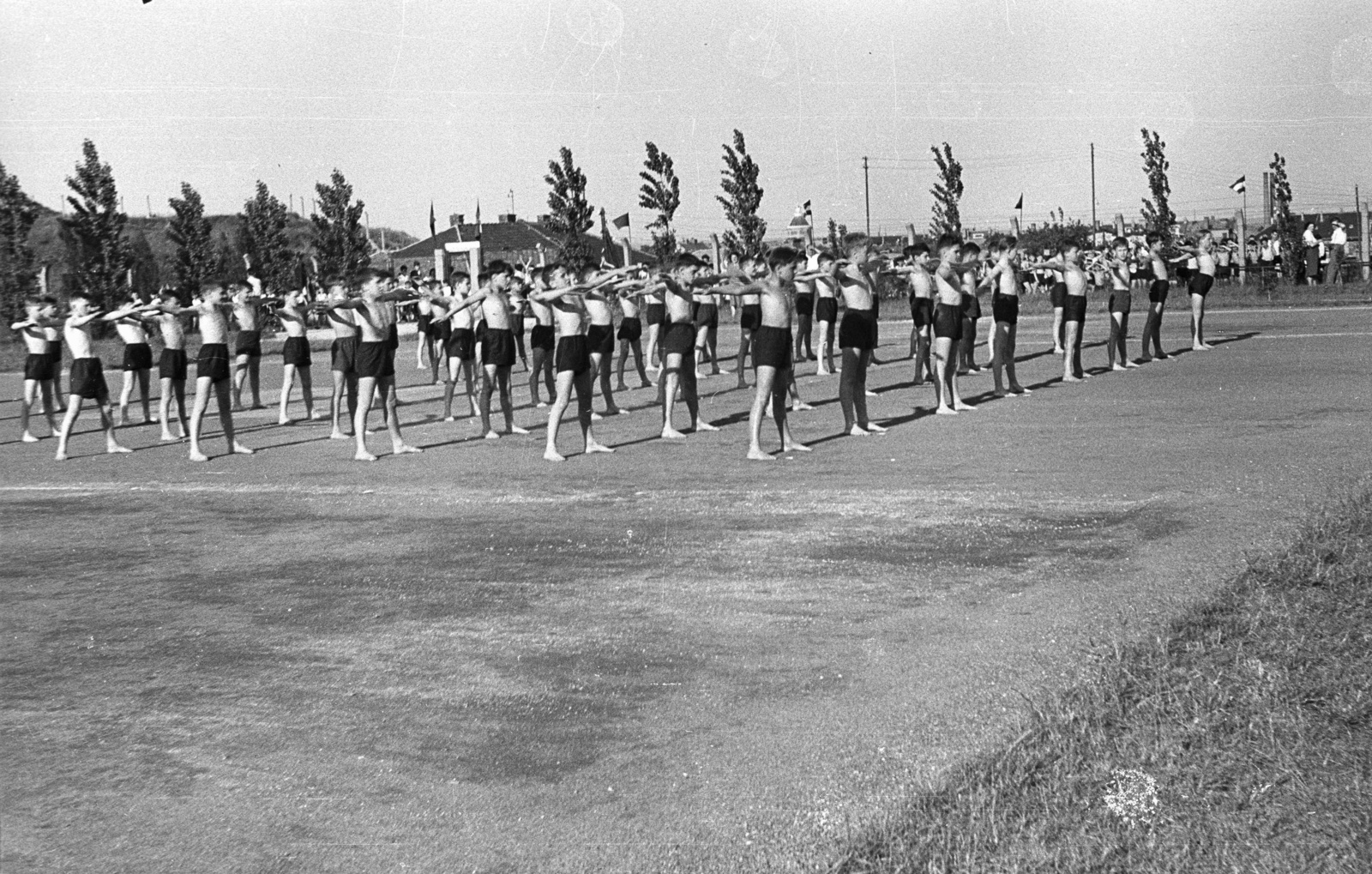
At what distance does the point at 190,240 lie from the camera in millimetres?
51062

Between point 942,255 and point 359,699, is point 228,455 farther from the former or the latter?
point 359,699

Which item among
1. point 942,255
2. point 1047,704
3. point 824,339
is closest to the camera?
point 1047,704

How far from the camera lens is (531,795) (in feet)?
17.9

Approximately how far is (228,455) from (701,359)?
1118cm

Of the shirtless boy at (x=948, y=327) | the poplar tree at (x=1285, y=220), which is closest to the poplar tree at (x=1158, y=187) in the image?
the poplar tree at (x=1285, y=220)

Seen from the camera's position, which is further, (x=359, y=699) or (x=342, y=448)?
(x=342, y=448)

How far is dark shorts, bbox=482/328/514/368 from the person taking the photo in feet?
58.0

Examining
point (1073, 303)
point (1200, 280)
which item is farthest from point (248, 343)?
point (1200, 280)

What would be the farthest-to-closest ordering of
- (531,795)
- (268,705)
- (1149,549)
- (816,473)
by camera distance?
(816,473) < (1149,549) < (268,705) < (531,795)

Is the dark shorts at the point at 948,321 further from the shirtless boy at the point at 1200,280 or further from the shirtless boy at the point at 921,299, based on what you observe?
the shirtless boy at the point at 1200,280

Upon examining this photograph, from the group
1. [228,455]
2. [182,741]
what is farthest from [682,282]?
[182,741]

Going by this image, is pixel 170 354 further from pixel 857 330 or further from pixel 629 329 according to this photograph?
pixel 857 330

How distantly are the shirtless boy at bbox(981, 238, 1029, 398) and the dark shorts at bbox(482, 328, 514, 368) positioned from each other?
6407 mm

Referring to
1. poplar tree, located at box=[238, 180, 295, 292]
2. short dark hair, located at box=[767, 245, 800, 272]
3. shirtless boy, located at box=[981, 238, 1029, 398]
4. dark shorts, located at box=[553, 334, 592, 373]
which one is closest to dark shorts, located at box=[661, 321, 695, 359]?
dark shorts, located at box=[553, 334, 592, 373]
